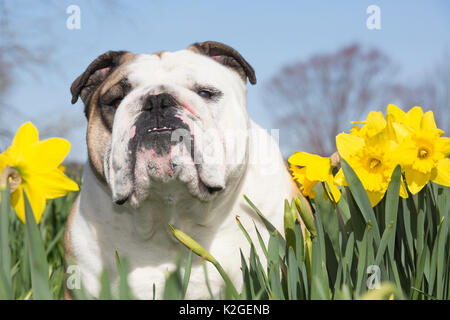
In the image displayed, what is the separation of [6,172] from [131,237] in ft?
3.06

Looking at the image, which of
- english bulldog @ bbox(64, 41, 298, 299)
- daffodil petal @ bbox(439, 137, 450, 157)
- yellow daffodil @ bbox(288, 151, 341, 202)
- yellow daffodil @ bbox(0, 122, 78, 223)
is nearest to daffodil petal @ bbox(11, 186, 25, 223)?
yellow daffodil @ bbox(0, 122, 78, 223)

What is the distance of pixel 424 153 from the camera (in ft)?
4.61

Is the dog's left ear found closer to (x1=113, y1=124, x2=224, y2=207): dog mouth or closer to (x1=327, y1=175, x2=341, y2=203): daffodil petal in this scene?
(x1=113, y1=124, x2=224, y2=207): dog mouth

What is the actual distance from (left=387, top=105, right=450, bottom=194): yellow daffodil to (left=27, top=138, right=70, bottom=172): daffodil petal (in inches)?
37.5

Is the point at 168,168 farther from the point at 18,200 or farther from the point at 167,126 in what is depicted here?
the point at 18,200

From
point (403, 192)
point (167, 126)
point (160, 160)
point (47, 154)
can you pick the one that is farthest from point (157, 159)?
point (403, 192)

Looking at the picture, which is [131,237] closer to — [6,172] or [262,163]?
[262,163]

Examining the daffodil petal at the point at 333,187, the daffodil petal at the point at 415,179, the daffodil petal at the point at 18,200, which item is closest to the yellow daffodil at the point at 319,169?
the daffodil petal at the point at 333,187

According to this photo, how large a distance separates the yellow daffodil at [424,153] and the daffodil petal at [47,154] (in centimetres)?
95

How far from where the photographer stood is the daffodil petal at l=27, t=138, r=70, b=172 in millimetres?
1195

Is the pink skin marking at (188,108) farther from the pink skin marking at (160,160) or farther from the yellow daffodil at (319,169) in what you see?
the yellow daffodil at (319,169)

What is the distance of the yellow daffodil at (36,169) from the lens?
119 centimetres

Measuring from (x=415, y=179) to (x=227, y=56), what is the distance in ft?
3.62
